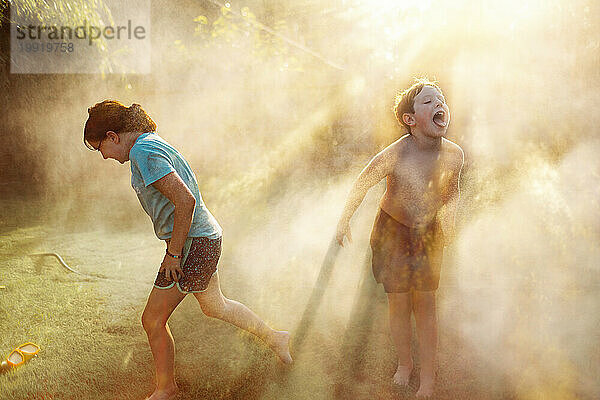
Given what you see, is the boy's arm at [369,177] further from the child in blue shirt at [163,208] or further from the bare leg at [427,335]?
the child in blue shirt at [163,208]

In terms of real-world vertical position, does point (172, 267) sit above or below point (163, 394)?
above

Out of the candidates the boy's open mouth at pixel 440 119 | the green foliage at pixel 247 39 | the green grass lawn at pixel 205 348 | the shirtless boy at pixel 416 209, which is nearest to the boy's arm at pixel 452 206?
the shirtless boy at pixel 416 209

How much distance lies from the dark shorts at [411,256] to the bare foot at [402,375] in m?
0.45

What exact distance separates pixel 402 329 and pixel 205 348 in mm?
1260

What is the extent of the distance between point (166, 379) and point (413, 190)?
1.52 meters

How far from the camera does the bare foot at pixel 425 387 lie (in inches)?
94.1

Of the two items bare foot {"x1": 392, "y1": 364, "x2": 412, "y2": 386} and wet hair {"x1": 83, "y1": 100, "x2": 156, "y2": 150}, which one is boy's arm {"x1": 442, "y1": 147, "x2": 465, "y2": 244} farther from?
wet hair {"x1": 83, "y1": 100, "x2": 156, "y2": 150}

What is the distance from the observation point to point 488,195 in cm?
654

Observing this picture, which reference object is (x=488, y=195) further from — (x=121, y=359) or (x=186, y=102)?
(x=186, y=102)

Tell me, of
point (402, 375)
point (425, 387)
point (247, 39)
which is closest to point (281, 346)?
point (402, 375)

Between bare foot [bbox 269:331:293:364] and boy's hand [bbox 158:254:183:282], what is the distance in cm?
81

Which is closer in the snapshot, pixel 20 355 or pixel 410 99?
pixel 410 99

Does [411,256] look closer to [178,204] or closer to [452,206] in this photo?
[452,206]

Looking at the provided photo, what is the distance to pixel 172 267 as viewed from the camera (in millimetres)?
2090
